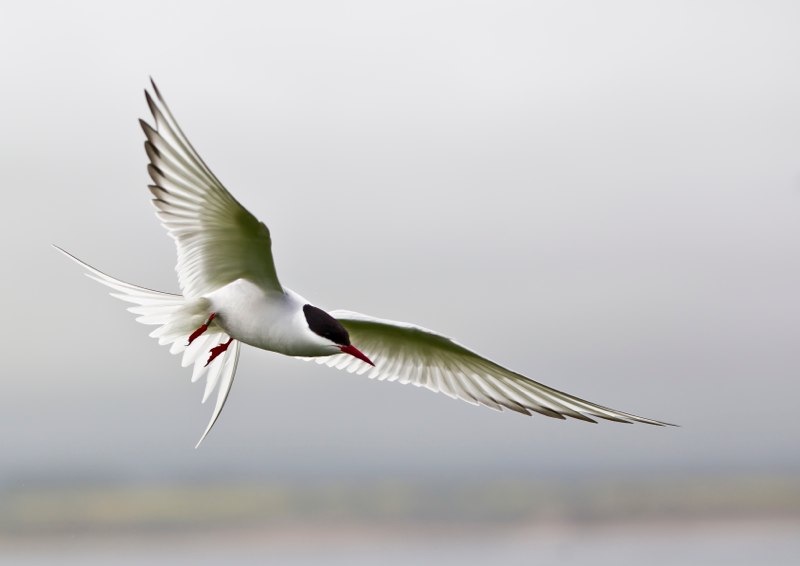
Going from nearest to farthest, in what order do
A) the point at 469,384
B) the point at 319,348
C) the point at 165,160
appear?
the point at 165,160, the point at 319,348, the point at 469,384

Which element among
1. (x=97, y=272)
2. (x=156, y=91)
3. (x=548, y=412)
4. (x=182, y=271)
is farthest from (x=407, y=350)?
(x=156, y=91)

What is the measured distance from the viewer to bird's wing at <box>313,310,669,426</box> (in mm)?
7914

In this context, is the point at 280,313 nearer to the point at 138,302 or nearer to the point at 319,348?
the point at 319,348

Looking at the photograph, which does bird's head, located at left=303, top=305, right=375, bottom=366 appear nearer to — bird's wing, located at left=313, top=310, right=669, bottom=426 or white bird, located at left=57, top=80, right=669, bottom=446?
white bird, located at left=57, top=80, right=669, bottom=446

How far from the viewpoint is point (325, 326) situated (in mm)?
7180

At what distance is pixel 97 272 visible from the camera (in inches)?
283

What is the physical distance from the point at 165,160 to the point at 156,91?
645 millimetres

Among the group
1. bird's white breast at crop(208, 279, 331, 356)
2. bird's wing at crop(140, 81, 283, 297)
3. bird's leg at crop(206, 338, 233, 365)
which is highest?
bird's wing at crop(140, 81, 283, 297)

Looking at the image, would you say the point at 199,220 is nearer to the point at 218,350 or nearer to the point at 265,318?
the point at 265,318

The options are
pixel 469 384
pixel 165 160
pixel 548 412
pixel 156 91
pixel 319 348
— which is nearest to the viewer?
pixel 156 91

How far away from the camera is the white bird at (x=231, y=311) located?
688cm

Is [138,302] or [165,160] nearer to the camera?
[165,160]

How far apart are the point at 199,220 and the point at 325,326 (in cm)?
105

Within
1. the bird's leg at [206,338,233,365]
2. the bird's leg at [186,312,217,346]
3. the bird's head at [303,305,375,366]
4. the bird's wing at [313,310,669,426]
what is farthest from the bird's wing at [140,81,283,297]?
the bird's wing at [313,310,669,426]
